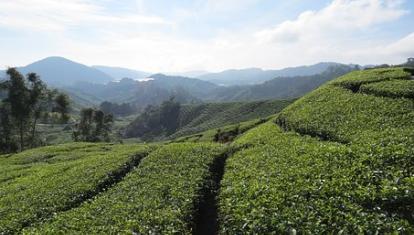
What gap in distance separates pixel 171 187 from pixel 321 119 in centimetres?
2187

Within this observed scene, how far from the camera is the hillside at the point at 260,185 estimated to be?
20000mm

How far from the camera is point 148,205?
25.5 m

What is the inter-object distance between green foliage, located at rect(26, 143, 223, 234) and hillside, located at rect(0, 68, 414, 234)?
9 centimetres

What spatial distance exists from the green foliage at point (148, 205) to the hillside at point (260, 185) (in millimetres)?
91

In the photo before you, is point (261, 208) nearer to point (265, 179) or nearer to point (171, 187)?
point (265, 179)

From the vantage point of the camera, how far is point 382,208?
19844 mm

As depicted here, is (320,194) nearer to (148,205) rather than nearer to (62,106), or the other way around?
(148,205)

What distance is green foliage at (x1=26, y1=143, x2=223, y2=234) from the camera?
22547 millimetres

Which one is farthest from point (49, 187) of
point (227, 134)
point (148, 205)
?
point (227, 134)

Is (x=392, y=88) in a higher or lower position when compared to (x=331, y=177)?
higher

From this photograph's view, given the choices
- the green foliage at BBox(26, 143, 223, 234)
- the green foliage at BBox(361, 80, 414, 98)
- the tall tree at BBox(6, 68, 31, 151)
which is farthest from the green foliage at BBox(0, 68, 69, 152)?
the green foliage at BBox(361, 80, 414, 98)

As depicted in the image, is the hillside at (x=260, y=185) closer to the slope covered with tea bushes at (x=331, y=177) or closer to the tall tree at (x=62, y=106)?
the slope covered with tea bushes at (x=331, y=177)

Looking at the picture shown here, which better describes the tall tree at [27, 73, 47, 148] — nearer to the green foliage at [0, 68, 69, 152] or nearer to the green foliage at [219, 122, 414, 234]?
→ the green foliage at [0, 68, 69, 152]

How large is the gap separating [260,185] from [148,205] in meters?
7.68
